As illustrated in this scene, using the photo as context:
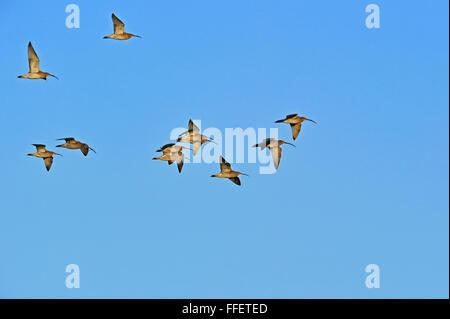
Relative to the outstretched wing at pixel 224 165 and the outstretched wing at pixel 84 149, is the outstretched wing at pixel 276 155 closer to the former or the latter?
the outstretched wing at pixel 224 165

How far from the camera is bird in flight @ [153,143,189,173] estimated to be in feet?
151

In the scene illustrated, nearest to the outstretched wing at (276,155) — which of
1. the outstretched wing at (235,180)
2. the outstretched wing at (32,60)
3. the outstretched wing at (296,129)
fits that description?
the outstretched wing at (296,129)

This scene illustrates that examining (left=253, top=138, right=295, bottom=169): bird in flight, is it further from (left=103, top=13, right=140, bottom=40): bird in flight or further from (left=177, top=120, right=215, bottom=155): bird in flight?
(left=103, top=13, right=140, bottom=40): bird in flight

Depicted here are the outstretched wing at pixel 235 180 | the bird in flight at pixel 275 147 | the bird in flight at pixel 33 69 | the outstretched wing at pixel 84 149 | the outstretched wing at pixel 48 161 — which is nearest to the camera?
the bird in flight at pixel 33 69

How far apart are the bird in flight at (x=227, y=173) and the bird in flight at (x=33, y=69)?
31.2 feet

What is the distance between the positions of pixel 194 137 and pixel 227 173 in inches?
101

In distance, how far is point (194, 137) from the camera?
45.2m

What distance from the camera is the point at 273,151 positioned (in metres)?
46.8

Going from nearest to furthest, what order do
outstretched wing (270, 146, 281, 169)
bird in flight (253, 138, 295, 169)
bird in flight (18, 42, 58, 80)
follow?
bird in flight (18, 42, 58, 80)
bird in flight (253, 138, 295, 169)
outstretched wing (270, 146, 281, 169)

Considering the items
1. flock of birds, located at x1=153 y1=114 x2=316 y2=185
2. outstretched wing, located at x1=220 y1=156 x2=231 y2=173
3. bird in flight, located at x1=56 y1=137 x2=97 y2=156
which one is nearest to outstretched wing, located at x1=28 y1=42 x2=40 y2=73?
bird in flight, located at x1=56 y1=137 x2=97 y2=156

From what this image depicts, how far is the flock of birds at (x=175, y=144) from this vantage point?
4509 cm
